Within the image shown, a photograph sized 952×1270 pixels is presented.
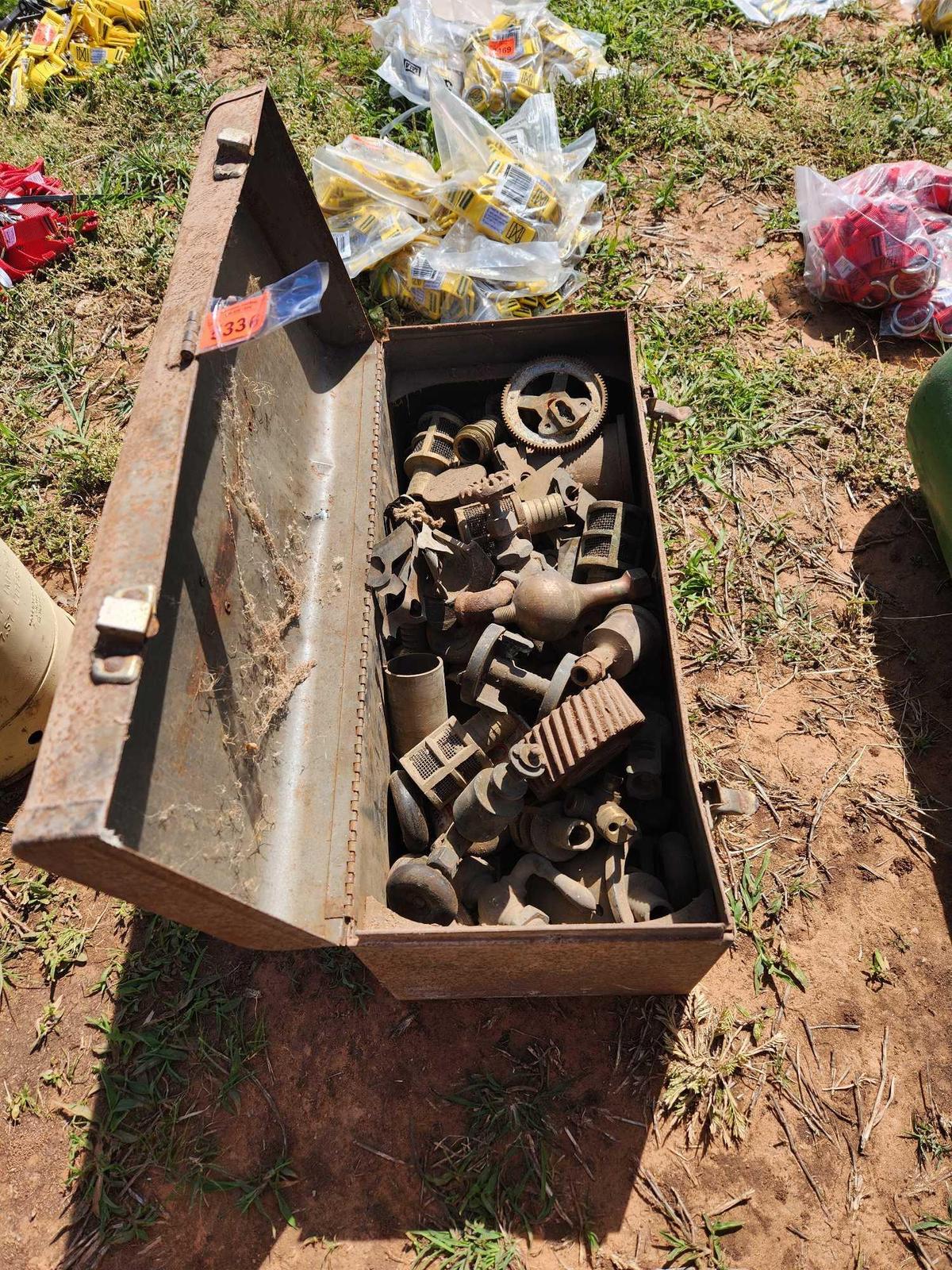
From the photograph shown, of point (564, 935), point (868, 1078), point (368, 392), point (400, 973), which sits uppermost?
point (368, 392)

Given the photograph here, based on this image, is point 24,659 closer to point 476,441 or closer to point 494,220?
Answer: point 476,441

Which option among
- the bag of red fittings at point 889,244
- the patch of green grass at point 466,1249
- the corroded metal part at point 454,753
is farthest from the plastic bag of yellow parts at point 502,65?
the patch of green grass at point 466,1249

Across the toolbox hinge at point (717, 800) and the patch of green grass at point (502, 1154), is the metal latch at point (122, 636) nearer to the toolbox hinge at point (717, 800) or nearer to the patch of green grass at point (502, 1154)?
the toolbox hinge at point (717, 800)

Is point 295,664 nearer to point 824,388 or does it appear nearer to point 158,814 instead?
point 158,814

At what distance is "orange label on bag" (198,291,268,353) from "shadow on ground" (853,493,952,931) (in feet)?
9.19

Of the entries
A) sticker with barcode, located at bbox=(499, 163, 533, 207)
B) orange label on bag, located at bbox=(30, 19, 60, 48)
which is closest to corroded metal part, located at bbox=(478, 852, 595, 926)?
sticker with barcode, located at bbox=(499, 163, 533, 207)

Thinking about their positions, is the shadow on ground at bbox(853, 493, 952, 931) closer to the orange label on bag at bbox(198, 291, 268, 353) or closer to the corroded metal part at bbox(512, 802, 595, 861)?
the corroded metal part at bbox(512, 802, 595, 861)

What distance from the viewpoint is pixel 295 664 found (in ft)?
7.88

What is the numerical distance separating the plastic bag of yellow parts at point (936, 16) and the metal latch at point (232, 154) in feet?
18.5

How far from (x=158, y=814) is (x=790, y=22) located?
687cm

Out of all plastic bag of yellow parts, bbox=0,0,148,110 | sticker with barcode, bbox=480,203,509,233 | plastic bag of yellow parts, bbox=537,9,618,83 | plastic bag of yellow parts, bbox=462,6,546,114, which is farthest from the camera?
plastic bag of yellow parts, bbox=0,0,148,110

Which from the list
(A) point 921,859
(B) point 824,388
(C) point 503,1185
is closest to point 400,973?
(C) point 503,1185

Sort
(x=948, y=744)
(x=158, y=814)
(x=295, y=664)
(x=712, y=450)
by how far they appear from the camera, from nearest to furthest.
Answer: (x=158, y=814) → (x=295, y=664) → (x=948, y=744) → (x=712, y=450)

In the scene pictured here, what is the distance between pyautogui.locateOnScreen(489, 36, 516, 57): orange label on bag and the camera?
15.8 feet
